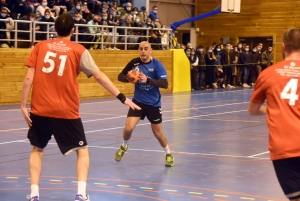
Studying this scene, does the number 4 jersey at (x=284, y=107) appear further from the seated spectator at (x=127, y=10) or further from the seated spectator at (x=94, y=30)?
the seated spectator at (x=127, y=10)

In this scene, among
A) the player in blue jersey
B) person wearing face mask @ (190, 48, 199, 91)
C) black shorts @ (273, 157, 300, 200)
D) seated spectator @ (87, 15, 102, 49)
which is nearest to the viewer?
black shorts @ (273, 157, 300, 200)

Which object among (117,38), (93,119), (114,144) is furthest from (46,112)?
(117,38)

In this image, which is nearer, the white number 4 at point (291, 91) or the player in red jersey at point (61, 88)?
the white number 4 at point (291, 91)

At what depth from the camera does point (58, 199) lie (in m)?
7.85

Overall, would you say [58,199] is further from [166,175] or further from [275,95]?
[275,95]

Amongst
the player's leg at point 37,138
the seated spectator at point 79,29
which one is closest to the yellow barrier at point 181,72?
the seated spectator at point 79,29

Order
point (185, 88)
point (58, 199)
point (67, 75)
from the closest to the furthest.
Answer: point (67, 75) < point (58, 199) < point (185, 88)

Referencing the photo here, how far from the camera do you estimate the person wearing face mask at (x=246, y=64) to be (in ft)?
115

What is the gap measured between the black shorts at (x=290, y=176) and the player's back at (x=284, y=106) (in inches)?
2.8

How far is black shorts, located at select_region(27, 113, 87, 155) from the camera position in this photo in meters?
6.94

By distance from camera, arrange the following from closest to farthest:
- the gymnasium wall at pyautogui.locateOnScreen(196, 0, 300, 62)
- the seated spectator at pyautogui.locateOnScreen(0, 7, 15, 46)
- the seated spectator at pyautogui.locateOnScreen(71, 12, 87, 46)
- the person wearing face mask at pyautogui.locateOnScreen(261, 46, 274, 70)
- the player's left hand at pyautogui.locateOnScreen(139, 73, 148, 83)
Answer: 1. the player's left hand at pyautogui.locateOnScreen(139, 73, 148, 83)
2. the seated spectator at pyautogui.locateOnScreen(0, 7, 15, 46)
3. the seated spectator at pyautogui.locateOnScreen(71, 12, 87, 46)
4. the person wearing face mask at pyautogui.locateOnScreen(261, 46, 274, 70)
5. the gymnasium wall at pyautogui.locateOnScreen(196, 0, 300, 62)

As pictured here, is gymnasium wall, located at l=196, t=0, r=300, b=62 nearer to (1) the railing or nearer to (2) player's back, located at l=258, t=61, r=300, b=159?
(1) the railing

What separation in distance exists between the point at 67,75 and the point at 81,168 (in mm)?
1019

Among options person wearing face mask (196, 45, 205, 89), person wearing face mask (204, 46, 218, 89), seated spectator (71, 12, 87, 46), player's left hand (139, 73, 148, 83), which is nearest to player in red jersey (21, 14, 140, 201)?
player's left hand (139, 73, 148, 83)
